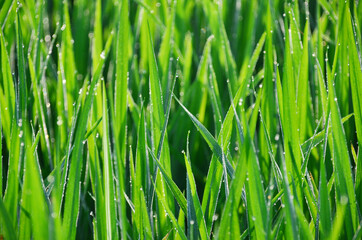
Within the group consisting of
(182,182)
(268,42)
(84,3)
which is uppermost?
(84,3)

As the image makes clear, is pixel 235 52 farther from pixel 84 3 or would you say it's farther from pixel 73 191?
pixel 73 191

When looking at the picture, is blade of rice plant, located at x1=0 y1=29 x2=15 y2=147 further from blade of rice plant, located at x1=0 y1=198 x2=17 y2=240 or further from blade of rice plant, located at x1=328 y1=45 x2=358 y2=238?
blade of rice plant, located at x1=328 y1=45 x2=358 y2=238

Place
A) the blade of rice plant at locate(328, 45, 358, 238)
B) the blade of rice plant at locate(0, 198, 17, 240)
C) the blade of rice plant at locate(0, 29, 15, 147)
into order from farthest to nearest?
the blade of rice plant at locate(0, 29, 15, 147), the blade of rice plant at locate(328, 45, 358, 238), the blade of rice plant at locate(0, 198, 17, 240)

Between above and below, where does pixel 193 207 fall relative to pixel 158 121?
below

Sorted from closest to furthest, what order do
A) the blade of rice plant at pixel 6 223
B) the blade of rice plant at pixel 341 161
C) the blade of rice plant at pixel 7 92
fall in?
the blade of rice plant at pixel 6 223 → the blade of rice plant at pixel 341 161 → the blade of rice plant at pixel 7 92

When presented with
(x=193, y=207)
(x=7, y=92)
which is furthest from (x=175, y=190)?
(x=7, y=92)

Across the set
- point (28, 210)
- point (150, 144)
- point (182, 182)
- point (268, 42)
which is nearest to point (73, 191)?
point (28, 210)

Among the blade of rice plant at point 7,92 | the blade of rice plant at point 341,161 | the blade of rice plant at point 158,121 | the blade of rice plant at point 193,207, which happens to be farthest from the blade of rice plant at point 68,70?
the blade of rice plant at point 341,161

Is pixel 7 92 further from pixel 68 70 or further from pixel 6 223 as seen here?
pixel 6 223

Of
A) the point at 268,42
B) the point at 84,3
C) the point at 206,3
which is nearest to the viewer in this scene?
the point at 268,42

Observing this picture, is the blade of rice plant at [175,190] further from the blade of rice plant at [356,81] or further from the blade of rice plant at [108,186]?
the blade of rice plant at [356,81]

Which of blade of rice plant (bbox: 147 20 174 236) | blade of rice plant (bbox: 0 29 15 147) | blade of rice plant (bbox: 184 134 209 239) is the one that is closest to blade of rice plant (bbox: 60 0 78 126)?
blade of rice plant (bbox: 0 29 15 147)
